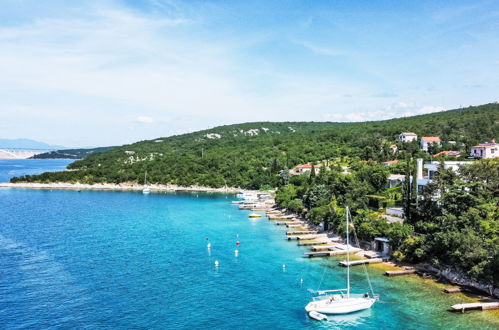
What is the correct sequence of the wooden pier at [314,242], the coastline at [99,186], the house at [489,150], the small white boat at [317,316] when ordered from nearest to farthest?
the small white boat at [317,316] → the wooden pier at [314,242] → the house at [489,150] → the coastline at [99,186]

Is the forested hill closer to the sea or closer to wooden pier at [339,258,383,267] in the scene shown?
the sea

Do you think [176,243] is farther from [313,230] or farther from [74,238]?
[313,230]

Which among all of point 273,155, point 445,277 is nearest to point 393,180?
point 445,277

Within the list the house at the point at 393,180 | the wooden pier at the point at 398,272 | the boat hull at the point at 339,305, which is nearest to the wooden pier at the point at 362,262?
the wooden pier at the point at 398,272

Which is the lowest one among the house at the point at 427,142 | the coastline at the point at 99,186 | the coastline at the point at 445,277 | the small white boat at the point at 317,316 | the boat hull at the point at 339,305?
the small white boat at the point at 317,316

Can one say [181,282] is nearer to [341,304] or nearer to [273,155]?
[341,304]

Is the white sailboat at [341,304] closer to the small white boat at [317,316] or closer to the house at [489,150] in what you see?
the small white boat at [317,316]
